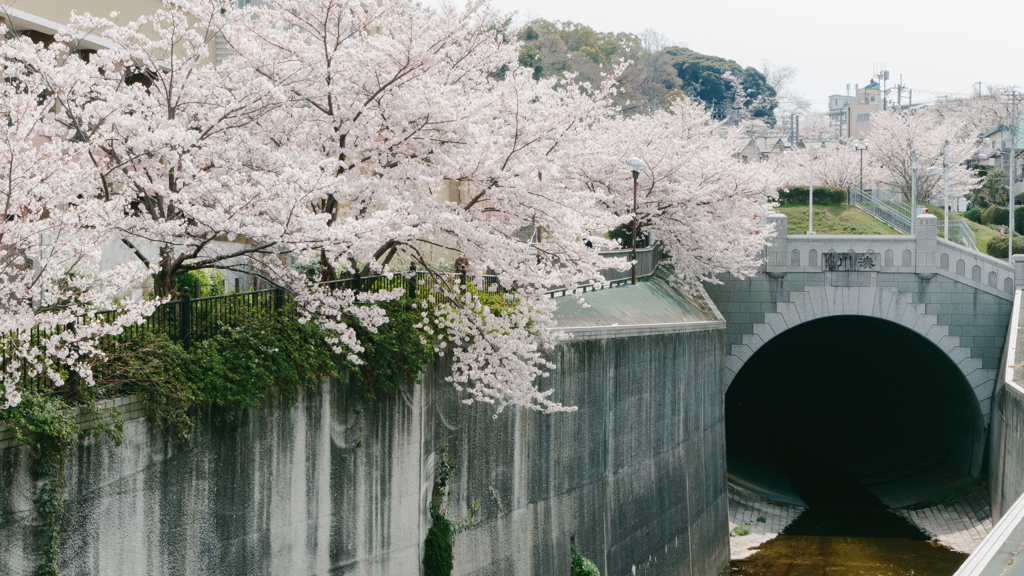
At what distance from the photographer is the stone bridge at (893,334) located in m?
28.1

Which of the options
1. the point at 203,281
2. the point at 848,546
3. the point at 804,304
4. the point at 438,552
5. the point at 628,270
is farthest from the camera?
the point at 804,304

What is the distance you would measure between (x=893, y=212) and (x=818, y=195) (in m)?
5.71

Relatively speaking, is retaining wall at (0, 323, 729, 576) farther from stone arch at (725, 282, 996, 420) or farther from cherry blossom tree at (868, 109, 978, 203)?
cherry blossom tree at (868, 109, 978, 203)

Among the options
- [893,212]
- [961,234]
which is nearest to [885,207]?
[893,212]

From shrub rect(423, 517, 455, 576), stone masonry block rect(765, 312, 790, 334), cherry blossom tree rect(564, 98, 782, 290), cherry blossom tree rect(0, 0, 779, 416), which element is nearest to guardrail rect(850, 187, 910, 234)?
stone masonry block rect(765, 312, 790, 334)

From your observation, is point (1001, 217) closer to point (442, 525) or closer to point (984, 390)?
point (984, 390)

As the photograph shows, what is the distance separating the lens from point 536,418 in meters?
15.7

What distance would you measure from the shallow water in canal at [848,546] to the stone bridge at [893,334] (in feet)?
4.08

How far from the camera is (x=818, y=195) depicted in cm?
4925

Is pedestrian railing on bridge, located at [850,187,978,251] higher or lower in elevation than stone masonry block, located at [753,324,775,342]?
higher

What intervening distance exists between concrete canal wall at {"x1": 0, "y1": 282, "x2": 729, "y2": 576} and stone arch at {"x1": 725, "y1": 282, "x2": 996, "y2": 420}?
21.6 ft

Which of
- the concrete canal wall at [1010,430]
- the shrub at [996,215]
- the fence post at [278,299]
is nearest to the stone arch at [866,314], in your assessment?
the concrete canal wall at [1010,430]

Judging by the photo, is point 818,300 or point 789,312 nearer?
point 818,300

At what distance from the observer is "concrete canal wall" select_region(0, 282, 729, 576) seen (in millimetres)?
8812
